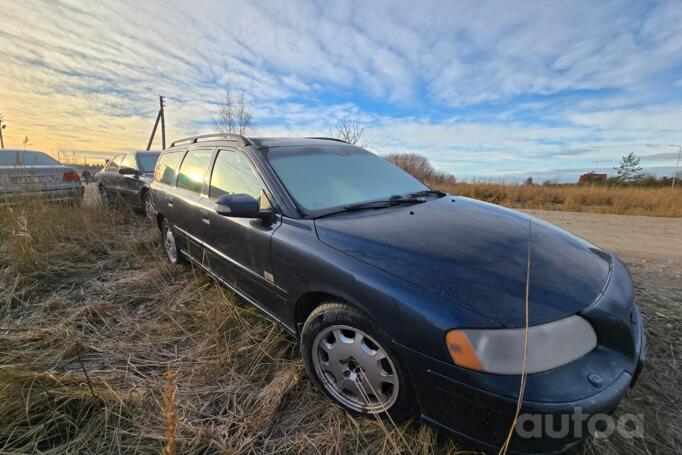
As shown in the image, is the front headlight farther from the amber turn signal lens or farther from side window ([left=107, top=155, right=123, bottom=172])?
side window ([left=107, top=155, right=123, bottom=172])

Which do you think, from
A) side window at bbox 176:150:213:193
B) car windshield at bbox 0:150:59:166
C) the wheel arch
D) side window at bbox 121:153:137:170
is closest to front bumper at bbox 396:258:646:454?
the wheel arch

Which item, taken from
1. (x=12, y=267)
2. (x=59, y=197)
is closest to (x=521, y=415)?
(x=12, y=267)

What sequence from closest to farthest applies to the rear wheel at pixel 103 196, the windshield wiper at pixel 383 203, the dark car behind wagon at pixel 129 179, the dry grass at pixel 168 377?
the dry grass at pixel 168 377 → the windshield wiper at pixel 383 203 → the dark car behind wagon at pixel 129 179 → the rear wheel at pixel 103 196

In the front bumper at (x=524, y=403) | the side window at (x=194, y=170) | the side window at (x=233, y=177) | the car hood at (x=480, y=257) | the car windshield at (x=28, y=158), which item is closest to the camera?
the front bumper at (x=524, y=403)

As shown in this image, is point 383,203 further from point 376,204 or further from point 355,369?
point 355,369

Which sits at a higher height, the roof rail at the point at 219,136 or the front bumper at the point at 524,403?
the roof rail at the point at 219,136

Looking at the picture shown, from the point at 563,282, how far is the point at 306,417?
1.46 m

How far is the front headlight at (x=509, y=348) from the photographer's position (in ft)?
3.82

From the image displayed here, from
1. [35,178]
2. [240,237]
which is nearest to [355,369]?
[240,237]

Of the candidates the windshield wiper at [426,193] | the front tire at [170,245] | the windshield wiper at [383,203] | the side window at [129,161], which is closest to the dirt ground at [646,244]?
the windshield wiper at [426,193]

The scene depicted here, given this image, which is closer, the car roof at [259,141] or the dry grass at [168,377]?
the dry grass at [168,377]

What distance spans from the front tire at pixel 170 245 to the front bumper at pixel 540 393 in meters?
3.27

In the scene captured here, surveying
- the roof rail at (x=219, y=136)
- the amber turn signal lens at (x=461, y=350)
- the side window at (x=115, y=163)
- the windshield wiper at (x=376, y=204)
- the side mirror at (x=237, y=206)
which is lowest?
the amber turn signal lens at (x=461, y=350)

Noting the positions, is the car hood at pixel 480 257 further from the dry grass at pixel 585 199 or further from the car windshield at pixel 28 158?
the dry grass at pixel 585 199
